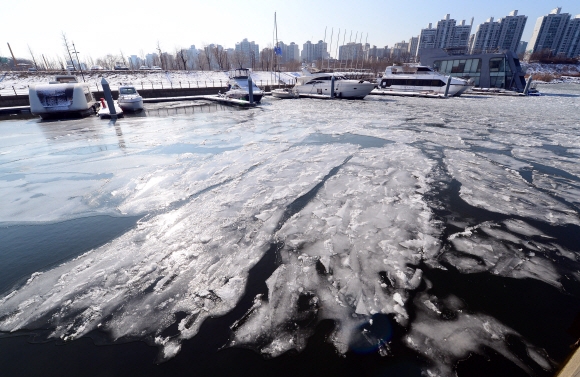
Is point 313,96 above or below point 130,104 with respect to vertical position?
below

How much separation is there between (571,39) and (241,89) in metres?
142

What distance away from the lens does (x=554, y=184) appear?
5598 mm

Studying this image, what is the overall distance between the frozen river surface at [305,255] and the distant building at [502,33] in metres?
124

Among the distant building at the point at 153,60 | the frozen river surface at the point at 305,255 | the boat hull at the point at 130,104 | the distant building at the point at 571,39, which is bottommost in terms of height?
the frozen river surface at the point at 305,255

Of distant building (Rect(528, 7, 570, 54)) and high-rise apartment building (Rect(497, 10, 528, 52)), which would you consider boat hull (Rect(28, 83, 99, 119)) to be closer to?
high-rise apartment building (Rect(497, 10, 528, 52))

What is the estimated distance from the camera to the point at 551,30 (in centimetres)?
10075

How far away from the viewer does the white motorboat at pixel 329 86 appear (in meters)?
23.5

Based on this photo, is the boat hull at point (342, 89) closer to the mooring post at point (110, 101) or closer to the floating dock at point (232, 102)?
the floating dock at point (232, 102)

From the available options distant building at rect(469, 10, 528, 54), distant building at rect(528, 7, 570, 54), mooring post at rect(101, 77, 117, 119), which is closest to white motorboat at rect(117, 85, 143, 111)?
mooring post at rect(101, 77, 117, 119)

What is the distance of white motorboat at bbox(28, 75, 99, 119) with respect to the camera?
45.0ft

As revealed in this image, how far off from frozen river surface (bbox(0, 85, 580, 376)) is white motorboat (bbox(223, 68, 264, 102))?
14.3 m

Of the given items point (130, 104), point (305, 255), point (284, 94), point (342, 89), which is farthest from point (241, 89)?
point (305, 255)

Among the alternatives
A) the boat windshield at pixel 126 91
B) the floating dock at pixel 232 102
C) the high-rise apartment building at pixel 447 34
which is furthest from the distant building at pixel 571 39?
the boat windshield at pixel 126 91

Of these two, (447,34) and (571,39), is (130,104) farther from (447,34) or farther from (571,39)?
(571,39)
